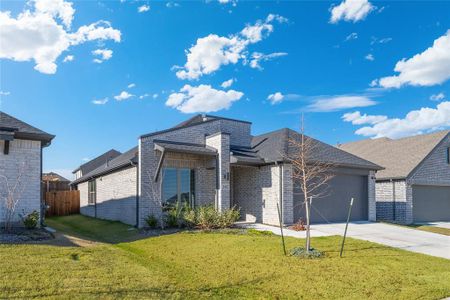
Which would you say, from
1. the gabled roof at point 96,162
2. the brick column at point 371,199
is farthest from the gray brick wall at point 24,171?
the gabled roof at point 96,162

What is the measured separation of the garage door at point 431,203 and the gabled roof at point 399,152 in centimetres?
142

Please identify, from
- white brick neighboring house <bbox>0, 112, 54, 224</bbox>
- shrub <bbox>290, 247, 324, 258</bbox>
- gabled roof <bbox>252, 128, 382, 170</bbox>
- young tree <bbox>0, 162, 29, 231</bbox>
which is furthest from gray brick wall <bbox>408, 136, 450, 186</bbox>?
young tree <bbox>0, 162, 29, 231</bbox>

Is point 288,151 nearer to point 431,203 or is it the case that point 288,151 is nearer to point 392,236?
point 392,236

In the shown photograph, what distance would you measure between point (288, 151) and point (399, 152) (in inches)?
434

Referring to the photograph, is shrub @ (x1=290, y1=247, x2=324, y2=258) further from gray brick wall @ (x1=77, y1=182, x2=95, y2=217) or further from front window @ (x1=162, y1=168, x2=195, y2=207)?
gray brick wall @ (x1=77, y1=182, x2=95, y2=217)

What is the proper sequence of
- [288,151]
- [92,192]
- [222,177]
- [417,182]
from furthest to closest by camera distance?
[92,192] → [417,182] → [288,151] → [222,177]

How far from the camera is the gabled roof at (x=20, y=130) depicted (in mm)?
10555

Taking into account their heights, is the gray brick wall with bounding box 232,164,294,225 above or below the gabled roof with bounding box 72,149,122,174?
below

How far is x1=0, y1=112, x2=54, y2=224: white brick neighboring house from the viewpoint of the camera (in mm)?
10773

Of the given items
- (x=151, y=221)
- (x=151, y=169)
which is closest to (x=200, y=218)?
Answer: (x=151, y=221)

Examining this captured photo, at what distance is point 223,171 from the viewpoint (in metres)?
14.9

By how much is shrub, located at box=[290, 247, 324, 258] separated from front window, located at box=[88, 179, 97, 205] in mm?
15256

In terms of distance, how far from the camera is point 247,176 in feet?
54.5

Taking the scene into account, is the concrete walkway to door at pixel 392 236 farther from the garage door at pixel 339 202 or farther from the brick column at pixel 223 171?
the brick column at pixel 223 171
